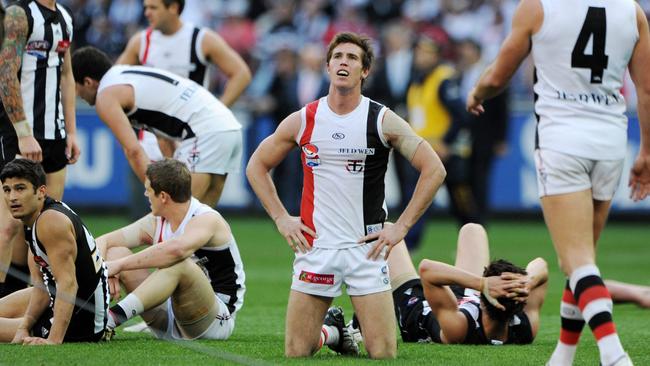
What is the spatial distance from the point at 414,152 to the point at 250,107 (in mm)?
12376

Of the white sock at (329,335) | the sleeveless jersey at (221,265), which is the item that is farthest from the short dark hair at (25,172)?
the white sock at (329,335)

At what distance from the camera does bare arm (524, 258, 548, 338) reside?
8.05m

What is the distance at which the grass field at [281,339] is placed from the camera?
22.9ft

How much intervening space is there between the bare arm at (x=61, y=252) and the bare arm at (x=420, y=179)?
166cm

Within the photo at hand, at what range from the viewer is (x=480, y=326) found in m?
7.88

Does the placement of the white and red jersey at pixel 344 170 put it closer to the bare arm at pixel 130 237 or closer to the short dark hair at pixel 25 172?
the short dark hair at pixel 25 172

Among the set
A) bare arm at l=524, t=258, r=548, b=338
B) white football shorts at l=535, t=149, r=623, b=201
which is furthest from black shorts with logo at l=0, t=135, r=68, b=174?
white football shorts at l=535, t=149, r=623, b=201

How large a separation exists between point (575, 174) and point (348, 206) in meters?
1.41

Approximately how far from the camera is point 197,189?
9.64 meters

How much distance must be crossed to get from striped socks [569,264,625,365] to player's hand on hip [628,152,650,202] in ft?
2.38

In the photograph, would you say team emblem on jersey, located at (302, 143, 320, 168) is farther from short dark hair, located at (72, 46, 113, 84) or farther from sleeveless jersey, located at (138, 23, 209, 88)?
sleeveless jersey, located at (138, 23, 209, 88)

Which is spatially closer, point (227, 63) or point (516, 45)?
point (516, 45)

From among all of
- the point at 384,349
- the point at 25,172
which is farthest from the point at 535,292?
the point at 25,172

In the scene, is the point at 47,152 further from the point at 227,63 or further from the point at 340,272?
the point at 340,272
